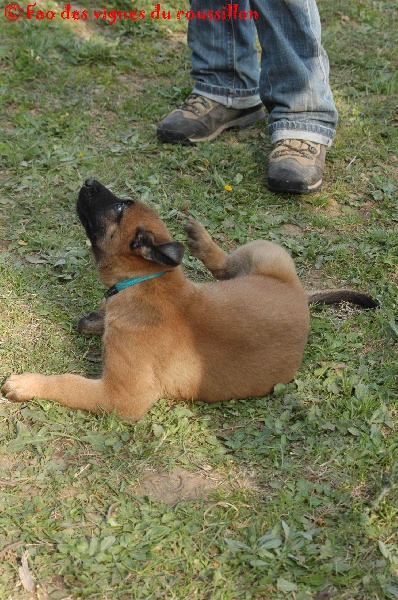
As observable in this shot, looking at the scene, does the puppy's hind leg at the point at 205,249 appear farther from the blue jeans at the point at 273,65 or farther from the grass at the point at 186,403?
the blue jeans at the point at 273,65

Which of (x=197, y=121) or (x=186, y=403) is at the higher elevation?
(x=197, y=121)

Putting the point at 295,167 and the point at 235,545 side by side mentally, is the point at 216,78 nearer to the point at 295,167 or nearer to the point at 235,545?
the point at 295,167

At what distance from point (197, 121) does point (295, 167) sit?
1073mm

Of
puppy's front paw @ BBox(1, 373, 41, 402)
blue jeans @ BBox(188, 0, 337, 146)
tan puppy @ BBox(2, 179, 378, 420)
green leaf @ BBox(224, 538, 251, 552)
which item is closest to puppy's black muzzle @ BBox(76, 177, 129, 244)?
tan puppy @ BBox(2, 179, 378, 420)

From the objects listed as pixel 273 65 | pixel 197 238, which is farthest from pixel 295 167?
pixel 197 238

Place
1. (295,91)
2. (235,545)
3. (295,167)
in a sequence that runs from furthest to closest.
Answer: (295,91) < (295,167) < (235,545)

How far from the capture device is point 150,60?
7566mm

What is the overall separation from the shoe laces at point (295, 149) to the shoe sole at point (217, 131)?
77cm

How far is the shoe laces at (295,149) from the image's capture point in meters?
5.89

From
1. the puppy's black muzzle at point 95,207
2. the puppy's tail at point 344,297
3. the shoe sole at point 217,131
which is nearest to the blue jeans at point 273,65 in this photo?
the shoe sole at point 217,131

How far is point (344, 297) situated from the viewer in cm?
478

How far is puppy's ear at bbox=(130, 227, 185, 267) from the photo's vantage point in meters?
3.69

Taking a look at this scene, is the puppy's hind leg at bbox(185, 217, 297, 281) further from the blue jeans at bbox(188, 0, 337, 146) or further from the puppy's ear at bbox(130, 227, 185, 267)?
the blue jeans at bbox(188, 0, 337, 146)

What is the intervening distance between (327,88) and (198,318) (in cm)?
299
